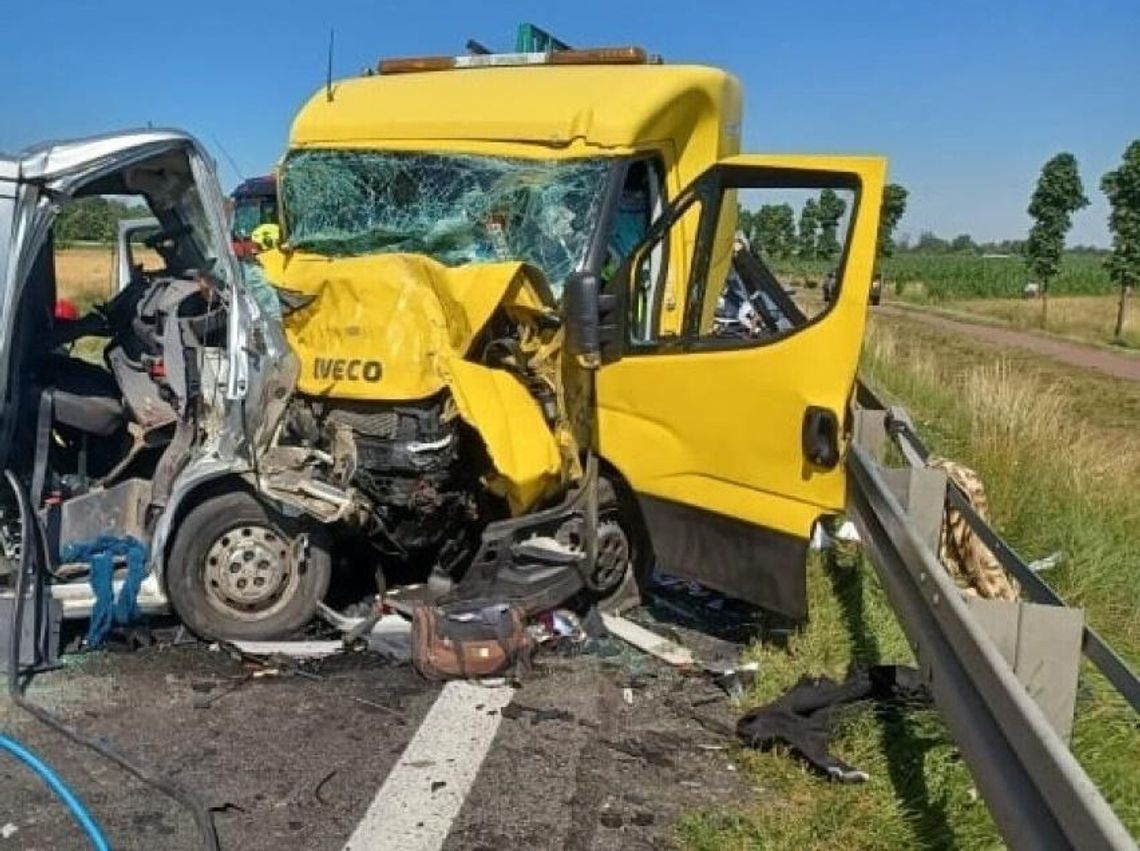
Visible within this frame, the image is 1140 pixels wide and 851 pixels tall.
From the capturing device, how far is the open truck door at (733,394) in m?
4.89

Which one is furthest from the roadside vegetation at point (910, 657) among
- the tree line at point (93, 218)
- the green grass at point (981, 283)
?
the green grass at point (981, 283)

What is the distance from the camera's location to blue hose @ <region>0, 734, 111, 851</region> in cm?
343

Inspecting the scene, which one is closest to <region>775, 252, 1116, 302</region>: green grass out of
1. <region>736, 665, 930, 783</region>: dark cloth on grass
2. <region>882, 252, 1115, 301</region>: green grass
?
<region>882, 252, 1115, 301</region>: green grass

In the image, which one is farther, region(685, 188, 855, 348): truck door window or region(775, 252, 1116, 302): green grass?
region(775, 252, 1116, 302): green grass

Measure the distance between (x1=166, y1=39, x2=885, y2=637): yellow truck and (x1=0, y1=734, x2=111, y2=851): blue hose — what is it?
1.23 m

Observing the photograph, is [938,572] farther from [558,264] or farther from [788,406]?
[558,264]

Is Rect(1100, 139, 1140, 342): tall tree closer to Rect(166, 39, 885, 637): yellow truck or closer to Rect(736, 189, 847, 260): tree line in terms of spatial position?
Rect(736, 189, 847, 260): tree line

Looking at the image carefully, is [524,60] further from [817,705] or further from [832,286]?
[817,705]

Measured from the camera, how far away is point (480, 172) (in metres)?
6.41

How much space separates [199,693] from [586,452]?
2032 mm

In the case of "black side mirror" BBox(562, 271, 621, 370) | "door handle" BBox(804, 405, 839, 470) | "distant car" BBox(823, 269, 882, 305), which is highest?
"distant car" BBox(823, 269, 882, 305)

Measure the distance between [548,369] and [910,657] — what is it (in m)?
2.03

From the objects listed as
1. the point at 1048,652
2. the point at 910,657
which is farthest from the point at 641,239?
the point at 1048,652

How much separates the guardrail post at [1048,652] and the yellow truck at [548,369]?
1827 mm
